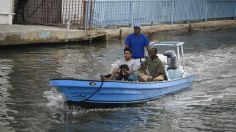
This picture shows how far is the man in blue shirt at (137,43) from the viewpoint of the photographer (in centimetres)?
1562

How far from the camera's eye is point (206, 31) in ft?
118

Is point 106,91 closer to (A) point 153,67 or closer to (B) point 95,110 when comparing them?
(B) point 95,110

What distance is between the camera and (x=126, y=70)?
1416 cm

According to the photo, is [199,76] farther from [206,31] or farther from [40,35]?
[206,31]

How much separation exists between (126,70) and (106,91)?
3.30 ft

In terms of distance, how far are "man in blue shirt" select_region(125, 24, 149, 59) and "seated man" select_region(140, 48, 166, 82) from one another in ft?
2.14

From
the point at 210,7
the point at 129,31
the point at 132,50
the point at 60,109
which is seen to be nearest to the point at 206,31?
the point at 210,7

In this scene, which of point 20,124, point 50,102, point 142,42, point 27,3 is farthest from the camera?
point 27,3

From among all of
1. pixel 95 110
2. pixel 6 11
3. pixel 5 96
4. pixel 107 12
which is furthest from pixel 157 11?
pixel 95 110

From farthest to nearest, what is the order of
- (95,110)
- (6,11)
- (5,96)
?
(6,11)
(5,96)
(95,110)

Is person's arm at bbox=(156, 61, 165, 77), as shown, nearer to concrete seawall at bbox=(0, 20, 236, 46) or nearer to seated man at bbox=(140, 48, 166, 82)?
seated man at bbox=(140, 48, 166, 82)

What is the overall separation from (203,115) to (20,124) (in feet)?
13.5

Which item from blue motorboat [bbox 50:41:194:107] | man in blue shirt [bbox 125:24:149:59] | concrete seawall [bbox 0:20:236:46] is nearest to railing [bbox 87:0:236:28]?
concrete seawall [bbox 0:20:236:46]

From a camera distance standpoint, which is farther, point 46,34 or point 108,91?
point 46,34
